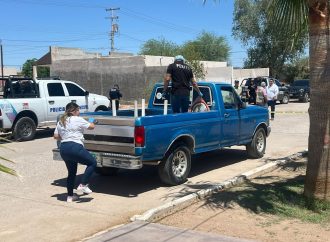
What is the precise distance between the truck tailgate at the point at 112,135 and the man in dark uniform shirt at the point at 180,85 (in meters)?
1.99

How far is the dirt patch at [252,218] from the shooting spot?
5748mm

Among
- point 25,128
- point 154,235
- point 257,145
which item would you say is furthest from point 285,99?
point 154,235

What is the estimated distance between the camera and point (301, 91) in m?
33.2

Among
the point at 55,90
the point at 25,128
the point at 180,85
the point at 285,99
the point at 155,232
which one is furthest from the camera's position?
the point at 285,99

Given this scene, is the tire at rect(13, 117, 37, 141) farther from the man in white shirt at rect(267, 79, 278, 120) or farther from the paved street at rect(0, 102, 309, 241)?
the man in white shirt at rect(267, 79, 278, 120)

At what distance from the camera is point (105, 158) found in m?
7.71

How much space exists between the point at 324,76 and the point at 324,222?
1.88 m

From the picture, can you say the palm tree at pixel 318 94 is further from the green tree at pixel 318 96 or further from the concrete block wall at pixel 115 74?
the concrete block wall at pixel 115 74

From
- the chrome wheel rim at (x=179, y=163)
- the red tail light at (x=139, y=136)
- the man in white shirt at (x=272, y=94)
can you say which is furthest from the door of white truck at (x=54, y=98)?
the red tail light at (x=139, y=136)

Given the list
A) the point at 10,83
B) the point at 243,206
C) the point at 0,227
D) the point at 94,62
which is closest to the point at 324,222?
the point at 243,206

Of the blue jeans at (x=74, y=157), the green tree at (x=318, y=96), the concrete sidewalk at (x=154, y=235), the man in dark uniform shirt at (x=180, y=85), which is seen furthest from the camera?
the man in dark uniform shirt at (x=180, y=85)

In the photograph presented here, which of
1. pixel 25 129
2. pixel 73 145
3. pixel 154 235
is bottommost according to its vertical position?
pixel 154 235

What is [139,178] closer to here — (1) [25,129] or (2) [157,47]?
(1) [25,129]

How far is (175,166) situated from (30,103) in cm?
795
